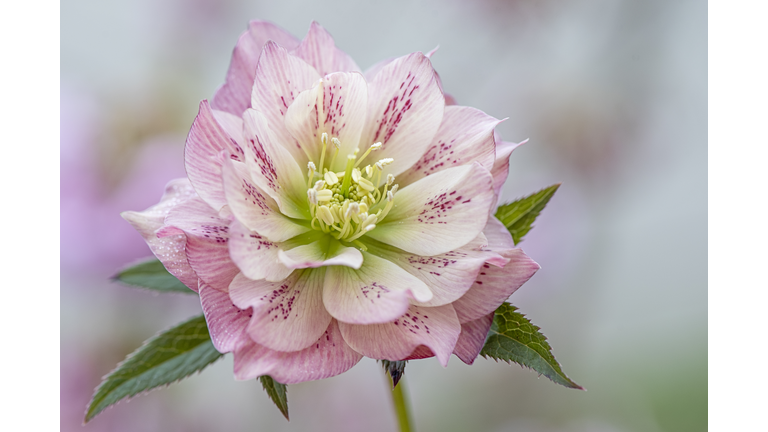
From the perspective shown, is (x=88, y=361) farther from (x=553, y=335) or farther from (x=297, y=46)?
(x=553, y=335)

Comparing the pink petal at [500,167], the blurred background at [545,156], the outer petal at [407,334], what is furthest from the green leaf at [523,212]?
the blurred background at [545,156]

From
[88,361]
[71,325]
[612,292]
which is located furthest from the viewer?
[612,292]

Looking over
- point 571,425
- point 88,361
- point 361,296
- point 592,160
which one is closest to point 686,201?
point 592,160

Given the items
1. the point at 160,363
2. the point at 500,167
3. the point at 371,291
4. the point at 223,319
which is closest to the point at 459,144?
the point at 500,167

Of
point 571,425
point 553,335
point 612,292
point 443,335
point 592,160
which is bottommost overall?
point 571,425

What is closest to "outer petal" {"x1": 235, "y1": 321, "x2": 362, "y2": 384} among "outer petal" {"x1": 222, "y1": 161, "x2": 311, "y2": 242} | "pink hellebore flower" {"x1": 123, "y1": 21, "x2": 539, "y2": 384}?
"pink hellebore flower" {"x1": 123, "y1": 21, "x2": 539, "y2": 384}

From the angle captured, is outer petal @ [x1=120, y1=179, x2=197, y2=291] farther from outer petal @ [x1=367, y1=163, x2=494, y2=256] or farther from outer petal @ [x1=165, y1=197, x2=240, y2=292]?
outer petal @ [x1=367, y1=163, x2=494, y2=256]

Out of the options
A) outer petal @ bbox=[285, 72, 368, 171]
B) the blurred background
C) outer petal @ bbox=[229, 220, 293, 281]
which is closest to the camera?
outer petal @ bbox=[229, 220, 293, 281]
